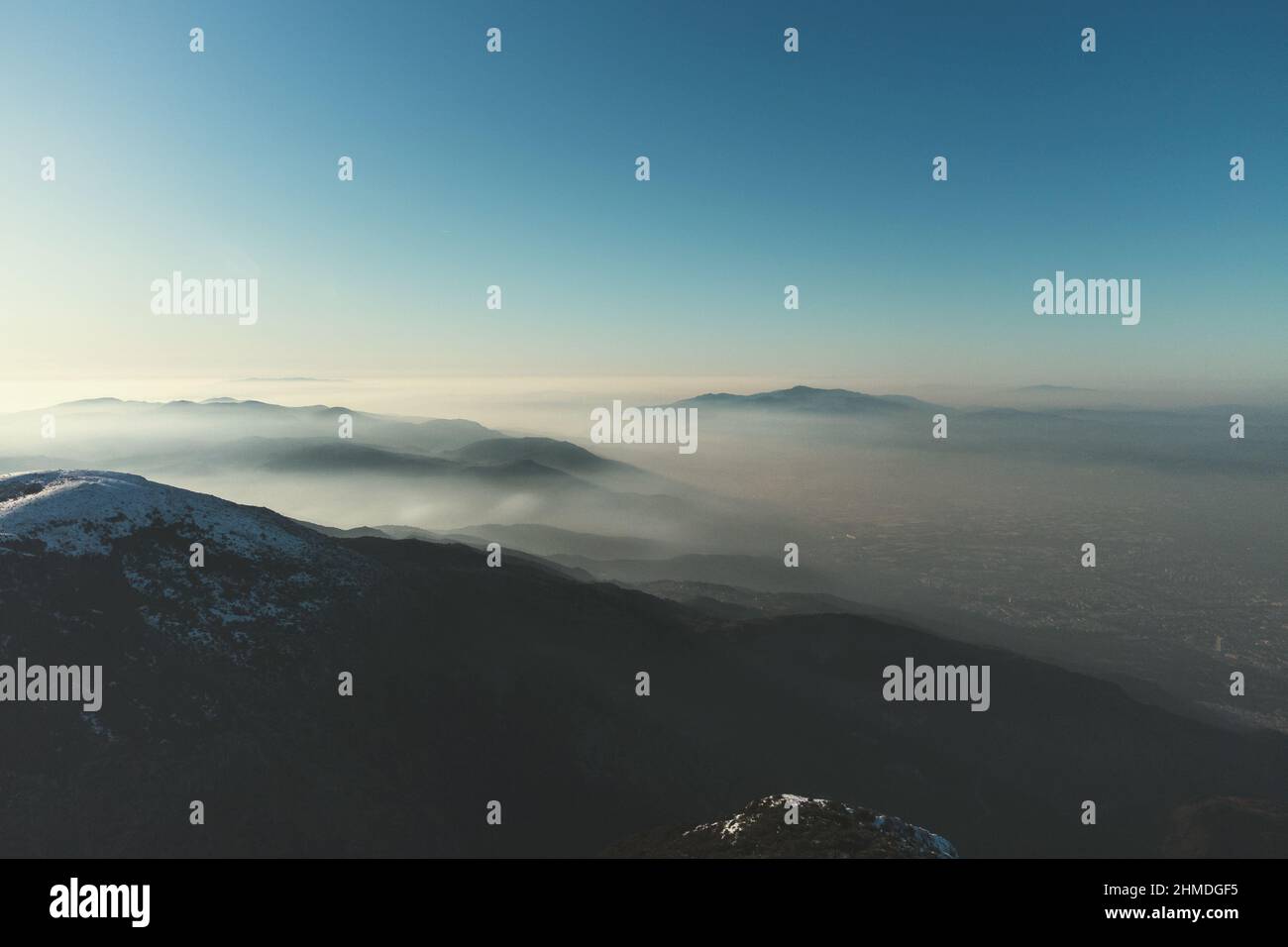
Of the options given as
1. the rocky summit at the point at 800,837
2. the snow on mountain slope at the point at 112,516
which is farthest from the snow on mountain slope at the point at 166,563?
the rocky summit at the point at 800,837

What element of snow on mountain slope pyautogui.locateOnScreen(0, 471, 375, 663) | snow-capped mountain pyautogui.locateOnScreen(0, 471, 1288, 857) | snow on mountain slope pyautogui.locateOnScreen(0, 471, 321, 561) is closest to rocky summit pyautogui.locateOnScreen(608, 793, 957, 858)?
snow-capped mountain pyautogui.locateOnScreen(0, 471, 1288, 857)

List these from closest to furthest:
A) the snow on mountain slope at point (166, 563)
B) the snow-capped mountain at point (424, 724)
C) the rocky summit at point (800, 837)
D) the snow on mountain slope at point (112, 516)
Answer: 1. the rocky summit at point (800, 837)
2. the snow-capped mountain at point (424, 724)
3. the snow on mountain slope at point (166, 563)
4. the snow on mountain slope at point (112, 516)

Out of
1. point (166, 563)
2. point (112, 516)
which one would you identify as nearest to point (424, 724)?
point (166, 563)

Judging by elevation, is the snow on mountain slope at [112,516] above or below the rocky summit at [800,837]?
above

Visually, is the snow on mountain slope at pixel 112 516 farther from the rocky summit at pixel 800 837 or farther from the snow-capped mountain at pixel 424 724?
the rocky summit at pixel 800 837

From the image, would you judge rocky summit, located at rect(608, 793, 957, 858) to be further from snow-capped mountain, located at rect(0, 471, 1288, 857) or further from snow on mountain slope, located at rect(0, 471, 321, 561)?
snow on mountain slope, located at rect(0, 471, 321, 561)

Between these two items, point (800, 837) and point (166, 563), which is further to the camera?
point (166, 563)

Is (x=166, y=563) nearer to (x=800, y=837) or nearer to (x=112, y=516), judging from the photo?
(x=112, y=516)

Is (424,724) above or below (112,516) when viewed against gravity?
below

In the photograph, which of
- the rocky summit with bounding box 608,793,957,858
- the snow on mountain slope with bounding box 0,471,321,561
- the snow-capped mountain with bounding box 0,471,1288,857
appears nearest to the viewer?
the rocky summit with bounding box 608,793,957,858
